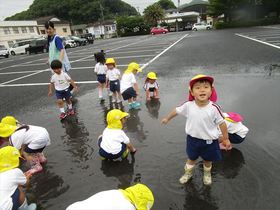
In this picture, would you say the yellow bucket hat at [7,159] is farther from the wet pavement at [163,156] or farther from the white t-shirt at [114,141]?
the white t-shirt at [114,141]

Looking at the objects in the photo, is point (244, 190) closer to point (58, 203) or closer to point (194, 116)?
point (194, 116)

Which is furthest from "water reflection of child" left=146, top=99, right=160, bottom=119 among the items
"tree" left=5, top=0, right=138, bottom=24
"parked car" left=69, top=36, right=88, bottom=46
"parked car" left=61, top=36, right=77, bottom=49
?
"tree" left=5, top=0, right=138, bottom=24

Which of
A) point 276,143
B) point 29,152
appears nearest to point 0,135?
point 29,152

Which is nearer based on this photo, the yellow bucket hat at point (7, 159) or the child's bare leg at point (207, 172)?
the yellow bucket hat at point (7, 159)

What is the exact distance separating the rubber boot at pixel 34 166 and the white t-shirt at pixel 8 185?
1057 mm

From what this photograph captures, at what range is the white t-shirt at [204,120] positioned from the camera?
288cm

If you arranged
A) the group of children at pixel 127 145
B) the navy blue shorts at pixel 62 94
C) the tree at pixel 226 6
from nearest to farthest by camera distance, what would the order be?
1. the group of children at pixel 127 145
2. the navy blue shorts at pixel 62 94
3. the tree at pixel 226 6

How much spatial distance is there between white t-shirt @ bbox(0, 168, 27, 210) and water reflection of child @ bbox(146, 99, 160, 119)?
3.18m

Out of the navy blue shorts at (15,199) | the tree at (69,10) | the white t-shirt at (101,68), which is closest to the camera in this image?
the navy blue shorts at (15,199)

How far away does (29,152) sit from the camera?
3.85 meters

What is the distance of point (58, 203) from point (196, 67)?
7916 mm

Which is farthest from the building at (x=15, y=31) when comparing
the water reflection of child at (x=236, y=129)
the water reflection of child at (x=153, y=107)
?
the water reflection of child at (x=236, y=129)

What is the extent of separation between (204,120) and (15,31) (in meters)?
57.0

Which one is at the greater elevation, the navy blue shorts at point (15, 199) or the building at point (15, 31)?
the building at point (15, 31)
